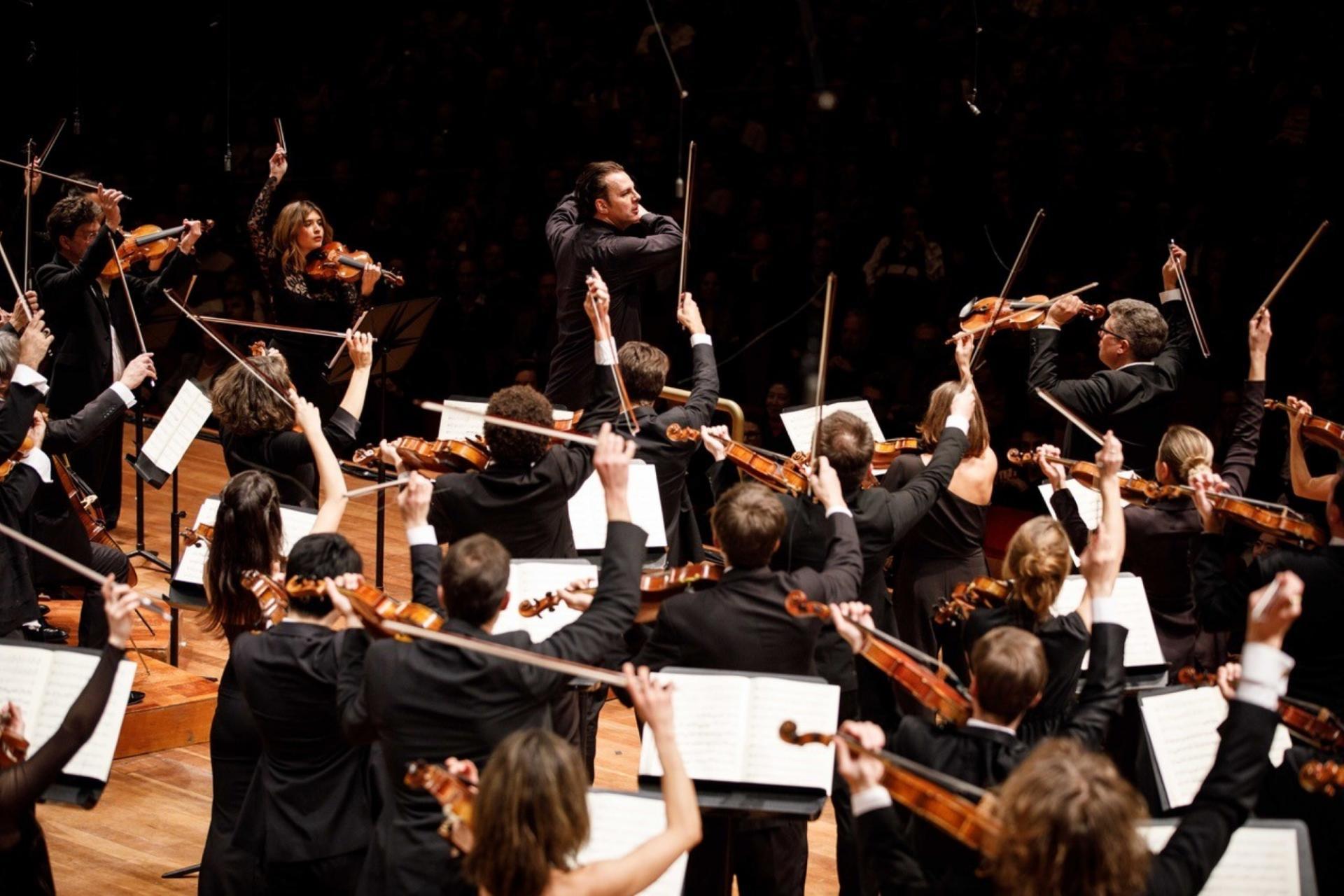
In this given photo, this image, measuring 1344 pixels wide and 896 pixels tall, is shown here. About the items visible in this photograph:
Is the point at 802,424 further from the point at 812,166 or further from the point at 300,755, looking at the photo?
the point at 812,166

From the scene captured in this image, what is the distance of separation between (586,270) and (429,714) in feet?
9.58

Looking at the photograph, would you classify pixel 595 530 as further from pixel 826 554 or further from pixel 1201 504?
pixel 1201 504

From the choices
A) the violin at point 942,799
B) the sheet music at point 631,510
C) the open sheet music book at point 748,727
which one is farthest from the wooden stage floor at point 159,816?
the violin at point 942,799

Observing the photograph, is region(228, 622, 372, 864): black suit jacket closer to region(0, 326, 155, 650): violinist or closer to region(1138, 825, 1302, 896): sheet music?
region(0, 326, 155, 650): violinist

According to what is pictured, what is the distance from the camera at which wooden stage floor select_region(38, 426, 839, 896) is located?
4.26 metres

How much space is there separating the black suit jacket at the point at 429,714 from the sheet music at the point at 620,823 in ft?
0.72

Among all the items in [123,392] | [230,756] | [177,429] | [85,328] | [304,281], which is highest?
[304,281]

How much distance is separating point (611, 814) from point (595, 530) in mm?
1919

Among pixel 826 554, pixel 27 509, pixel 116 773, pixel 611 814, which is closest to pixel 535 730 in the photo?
pixel 611 814

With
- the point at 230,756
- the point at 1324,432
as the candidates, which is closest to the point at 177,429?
the point at 230,756

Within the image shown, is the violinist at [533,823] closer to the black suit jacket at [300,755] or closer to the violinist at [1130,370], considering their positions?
the black suit jacket at [300,755]

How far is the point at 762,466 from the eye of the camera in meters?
4.47

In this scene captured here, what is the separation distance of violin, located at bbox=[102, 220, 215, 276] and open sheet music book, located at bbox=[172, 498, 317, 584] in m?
2.03

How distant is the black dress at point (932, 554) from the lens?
473 centimetres
